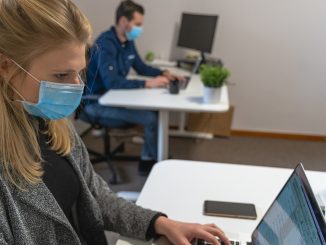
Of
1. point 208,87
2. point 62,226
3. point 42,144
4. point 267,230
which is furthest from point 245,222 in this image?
point 208,87

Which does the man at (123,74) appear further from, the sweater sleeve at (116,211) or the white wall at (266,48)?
the sweater sleeve at (116,211)

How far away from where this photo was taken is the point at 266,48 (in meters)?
3.45

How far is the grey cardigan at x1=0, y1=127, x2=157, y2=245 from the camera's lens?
81cm

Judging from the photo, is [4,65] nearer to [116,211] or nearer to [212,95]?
[116,211]

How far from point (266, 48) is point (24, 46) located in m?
2.97

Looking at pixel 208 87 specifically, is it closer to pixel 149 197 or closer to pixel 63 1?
pixel 149 197

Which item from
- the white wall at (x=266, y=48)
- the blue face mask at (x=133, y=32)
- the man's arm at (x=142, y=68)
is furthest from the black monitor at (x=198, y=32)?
the blue face mask at (x=133, y=32)

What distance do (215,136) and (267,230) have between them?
110 inches

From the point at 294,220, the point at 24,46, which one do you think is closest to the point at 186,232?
the point at 294,220

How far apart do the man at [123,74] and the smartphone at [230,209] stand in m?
1.44

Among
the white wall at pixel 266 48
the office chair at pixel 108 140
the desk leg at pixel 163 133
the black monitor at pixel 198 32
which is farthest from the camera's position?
the white wall at pixel 266 48

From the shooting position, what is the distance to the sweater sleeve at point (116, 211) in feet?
3.37

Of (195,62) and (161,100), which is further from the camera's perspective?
(195,62)

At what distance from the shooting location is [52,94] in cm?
94
